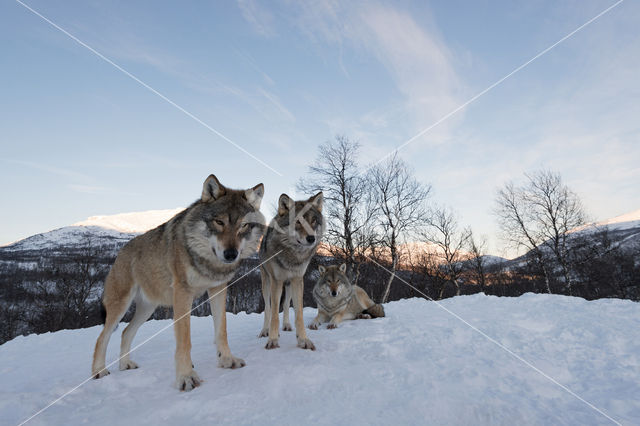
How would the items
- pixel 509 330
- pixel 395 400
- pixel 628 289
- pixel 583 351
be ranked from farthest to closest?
pixel 628 289
pixel 509 330
pixel 583 351
pixel 395 400

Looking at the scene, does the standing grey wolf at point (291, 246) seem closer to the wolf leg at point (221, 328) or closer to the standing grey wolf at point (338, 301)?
the wolf leg at point (221, 328)

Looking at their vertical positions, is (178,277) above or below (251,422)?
above

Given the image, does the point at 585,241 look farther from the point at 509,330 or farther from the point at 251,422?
the point at 251,422

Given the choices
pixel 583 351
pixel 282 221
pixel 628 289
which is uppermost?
pixel 282 221

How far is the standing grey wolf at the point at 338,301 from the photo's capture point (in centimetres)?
698

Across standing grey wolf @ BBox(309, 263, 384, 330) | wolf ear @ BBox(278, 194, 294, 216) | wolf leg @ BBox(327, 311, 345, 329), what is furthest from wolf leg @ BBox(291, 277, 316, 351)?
standing grey wolf @ BBox(309, 263, 384, 330)

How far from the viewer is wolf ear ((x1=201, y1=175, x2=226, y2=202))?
12.4 ft

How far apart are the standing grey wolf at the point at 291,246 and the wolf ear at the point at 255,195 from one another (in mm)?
1157

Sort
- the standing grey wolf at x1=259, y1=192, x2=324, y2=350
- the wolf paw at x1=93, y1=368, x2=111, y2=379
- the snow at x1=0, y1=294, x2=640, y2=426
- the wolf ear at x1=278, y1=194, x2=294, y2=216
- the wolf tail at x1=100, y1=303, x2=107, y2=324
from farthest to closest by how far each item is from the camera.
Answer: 1. the wolf ear at x1=278, y1=194, x2=294, y2=216
2. the standing grey wolf at x1=259, y1=192, x2=324, y2=350
3. the wolf tail at x1=100, y1=303, x2=107, y2=324
4. the wolf paw at x1=93, y1=368, x2=111, y2=379
5. the snow at x1=0, y1=294, x2=640, y2=426

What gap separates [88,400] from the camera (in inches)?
112

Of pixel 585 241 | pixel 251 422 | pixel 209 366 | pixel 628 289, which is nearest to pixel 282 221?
pixel 209 366

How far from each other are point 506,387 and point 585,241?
1305 inches

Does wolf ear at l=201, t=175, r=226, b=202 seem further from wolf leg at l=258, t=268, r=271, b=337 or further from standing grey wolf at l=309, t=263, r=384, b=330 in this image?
standing grey wolf at l=309, t=263, r=384, b=330

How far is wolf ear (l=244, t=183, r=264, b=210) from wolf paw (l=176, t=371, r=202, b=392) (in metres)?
2.10
